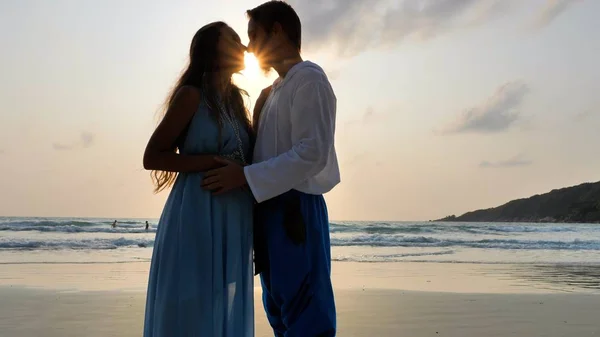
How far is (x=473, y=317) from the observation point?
541cm

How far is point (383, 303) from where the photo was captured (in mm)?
6211

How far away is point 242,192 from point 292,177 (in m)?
0.24

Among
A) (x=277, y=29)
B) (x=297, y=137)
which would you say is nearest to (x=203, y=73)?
(x=277, y=29)

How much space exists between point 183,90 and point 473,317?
13.5ft

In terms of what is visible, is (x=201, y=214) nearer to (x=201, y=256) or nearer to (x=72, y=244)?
(x=201, y=256)

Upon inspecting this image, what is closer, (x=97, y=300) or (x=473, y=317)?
(x=473, y=317)

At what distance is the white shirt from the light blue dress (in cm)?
16

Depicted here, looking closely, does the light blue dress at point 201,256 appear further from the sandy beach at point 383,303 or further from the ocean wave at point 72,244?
the ocean wave at point 72,244

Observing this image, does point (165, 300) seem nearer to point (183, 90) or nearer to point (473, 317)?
point (183, 90)

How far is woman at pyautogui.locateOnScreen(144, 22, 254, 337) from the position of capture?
2072 mm

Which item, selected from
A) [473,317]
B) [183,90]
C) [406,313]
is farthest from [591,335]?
[183,90]

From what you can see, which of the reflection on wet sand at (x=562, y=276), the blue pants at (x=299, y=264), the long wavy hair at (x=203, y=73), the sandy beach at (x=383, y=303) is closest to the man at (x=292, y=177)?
the blue pants at (x=299, y=264)

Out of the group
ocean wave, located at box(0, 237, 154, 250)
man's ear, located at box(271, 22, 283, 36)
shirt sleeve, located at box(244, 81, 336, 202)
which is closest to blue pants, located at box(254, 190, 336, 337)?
shirt sleeve, located at box(244, 81, 336, 202)

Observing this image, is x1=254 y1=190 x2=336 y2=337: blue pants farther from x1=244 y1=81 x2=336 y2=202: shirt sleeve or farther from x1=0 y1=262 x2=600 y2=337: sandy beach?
x1=0 y1=262 x2=600 y2=337: sandy beach
